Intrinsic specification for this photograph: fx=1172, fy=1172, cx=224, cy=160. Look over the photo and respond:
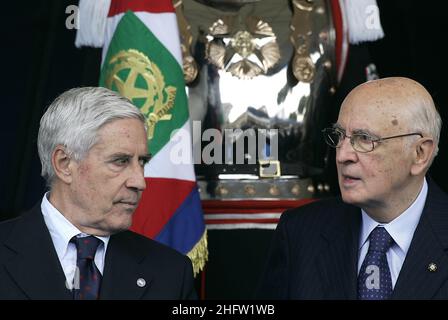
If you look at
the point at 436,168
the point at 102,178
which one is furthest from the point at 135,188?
the point at 436,168

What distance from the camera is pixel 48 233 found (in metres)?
2.69

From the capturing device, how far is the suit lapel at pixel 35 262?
8.57 ft

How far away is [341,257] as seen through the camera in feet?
9.67

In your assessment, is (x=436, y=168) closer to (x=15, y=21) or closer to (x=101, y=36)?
(x=101, y=36)

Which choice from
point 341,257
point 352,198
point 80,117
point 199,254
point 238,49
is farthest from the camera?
point 238,49

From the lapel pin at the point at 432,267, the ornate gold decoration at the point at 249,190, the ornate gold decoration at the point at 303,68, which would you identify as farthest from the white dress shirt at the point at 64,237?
the ornate gold decoration at the point at 303,68

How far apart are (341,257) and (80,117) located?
30.3 inches

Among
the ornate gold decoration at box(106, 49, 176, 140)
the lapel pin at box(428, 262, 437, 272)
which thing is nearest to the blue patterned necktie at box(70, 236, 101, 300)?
the lapel pin at box(428, 262, 437, 272)

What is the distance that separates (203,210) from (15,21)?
1.34 metres

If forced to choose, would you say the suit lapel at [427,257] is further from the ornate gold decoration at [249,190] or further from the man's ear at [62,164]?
the ornate gold decoration at [249,190]

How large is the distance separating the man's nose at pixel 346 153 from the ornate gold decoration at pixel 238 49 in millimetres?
1315

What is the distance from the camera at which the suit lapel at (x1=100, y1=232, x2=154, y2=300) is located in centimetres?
269

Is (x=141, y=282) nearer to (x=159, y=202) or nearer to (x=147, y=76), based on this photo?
(x=159, y=202)

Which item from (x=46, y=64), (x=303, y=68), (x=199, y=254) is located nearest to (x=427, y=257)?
(x=199, y=254)
